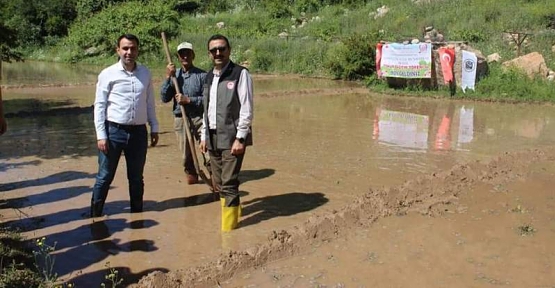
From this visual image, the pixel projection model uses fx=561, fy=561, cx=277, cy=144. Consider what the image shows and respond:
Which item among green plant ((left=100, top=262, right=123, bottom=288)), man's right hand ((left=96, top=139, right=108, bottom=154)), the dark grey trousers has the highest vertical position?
man's right hand ((left=96, top=139, right=108, bottom=154))

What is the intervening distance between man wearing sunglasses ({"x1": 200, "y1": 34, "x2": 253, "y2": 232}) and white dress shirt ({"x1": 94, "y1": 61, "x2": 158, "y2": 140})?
2.07ft

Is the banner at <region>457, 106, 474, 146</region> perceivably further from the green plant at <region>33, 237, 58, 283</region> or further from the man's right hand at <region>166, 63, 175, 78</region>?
the green plant at <region>33, 237, 58, 283</region>

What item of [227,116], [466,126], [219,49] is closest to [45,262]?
[227,116]

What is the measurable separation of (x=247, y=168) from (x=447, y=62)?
10.1 metres

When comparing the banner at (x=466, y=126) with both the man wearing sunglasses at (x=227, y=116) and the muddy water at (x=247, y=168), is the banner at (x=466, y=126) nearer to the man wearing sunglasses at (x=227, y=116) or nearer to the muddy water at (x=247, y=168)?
the muddy water at (x=247, y=168)

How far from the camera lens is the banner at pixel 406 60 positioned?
16594 millimetres

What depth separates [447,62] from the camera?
52.2 feet

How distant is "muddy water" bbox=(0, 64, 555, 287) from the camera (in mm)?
4844

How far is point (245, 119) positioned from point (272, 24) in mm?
30930

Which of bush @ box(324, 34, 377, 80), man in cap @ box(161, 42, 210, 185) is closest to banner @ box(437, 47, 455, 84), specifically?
bush @ box(324, 34, 377, 80)

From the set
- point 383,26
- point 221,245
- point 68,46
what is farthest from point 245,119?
point 68,46

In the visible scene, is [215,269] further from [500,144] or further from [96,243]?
[500,144]

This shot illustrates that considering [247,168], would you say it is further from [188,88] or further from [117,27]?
[117,27]

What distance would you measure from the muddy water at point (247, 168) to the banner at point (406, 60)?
228 cm
